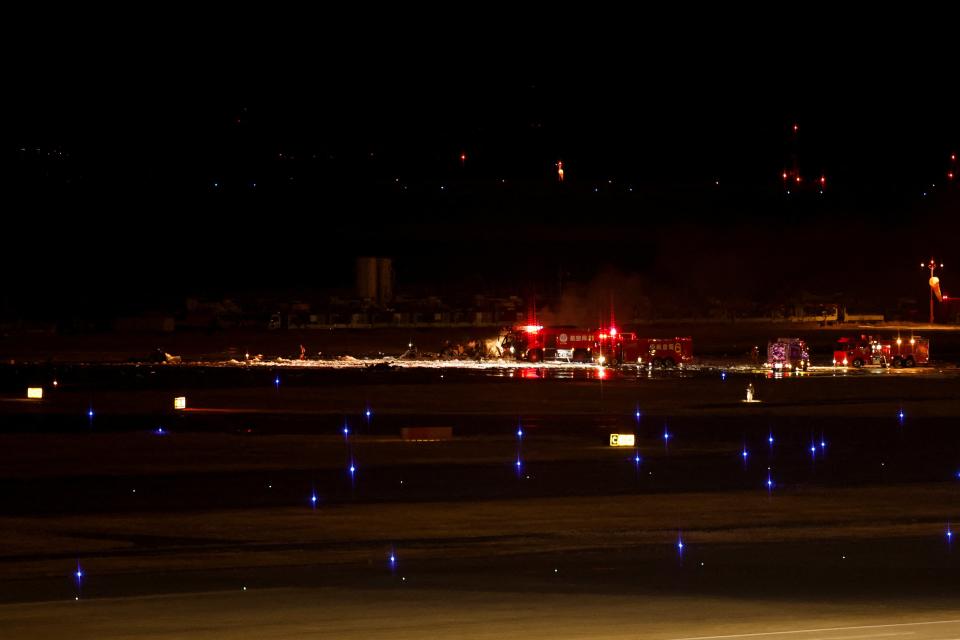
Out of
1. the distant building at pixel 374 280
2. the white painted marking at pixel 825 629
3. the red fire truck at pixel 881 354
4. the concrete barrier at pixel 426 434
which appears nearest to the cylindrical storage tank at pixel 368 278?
the distant building at pixel 374 280

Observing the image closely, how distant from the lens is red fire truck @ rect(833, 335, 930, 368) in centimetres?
5747

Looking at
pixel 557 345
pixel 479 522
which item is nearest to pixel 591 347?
pixel 557 345

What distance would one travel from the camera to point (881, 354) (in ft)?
189

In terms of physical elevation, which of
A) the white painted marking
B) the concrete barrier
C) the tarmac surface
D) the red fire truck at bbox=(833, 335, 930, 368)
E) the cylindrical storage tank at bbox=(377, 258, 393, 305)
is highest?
the cylindrical storage tank at bbox=(377, 258, 393, 305)

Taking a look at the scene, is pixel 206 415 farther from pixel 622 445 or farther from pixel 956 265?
pixel 956 265

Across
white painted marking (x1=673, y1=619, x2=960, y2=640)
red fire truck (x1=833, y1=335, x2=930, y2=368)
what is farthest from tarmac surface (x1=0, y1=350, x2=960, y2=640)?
red fire truck (x1=833, y1=335, x2=930, y2=368)

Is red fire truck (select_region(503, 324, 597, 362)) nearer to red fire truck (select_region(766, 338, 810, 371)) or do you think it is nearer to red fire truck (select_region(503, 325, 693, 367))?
red fire truck (select_region(503, 325, 693, 367))

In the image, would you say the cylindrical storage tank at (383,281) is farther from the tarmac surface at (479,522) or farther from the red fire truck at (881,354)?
the tarmac surface at (479,522)

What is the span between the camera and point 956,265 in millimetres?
104875

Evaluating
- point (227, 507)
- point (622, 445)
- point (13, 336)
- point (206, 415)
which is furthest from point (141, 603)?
point (13, 336)

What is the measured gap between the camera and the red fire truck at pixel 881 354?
189ft

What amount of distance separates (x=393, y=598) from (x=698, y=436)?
16.7 meters

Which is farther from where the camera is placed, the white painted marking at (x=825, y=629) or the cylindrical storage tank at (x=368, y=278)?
the cylindrical storage tank at (x=368, y=278)

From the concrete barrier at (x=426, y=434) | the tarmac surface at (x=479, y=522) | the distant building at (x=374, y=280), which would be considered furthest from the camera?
the distant building at (x=374, y=280)
